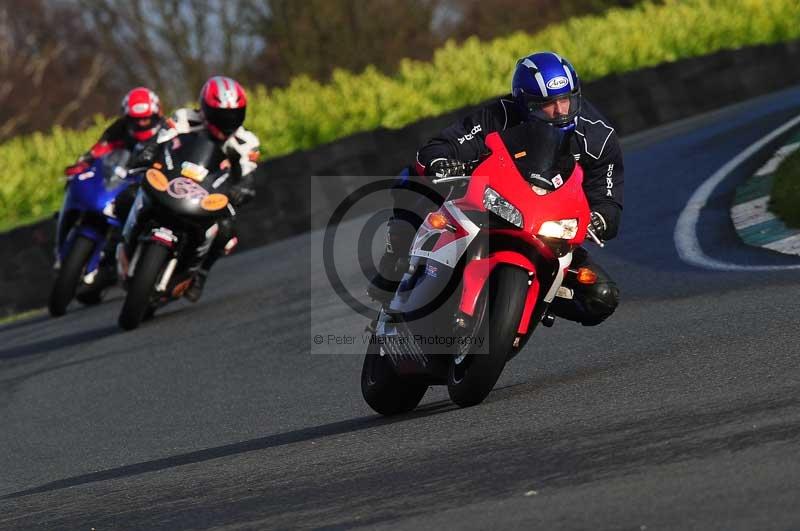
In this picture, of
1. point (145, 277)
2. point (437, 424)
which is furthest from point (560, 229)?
point (145, 277)

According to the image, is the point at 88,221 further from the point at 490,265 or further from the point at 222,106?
the point at 490,265

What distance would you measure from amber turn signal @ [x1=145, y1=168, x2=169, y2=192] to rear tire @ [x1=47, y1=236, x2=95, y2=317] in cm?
164

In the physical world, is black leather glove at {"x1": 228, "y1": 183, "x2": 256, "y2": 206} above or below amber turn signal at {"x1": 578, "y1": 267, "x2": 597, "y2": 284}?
below

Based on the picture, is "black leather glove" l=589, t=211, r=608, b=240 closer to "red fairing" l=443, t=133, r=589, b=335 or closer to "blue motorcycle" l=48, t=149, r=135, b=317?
"red fairing" l=443, t=133, r=589, b=335

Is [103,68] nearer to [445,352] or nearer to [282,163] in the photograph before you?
[282,163]

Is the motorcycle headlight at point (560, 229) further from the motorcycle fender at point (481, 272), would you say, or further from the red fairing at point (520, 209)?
the motorcycle fender at point (481, 272)

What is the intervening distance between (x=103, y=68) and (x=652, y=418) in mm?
44139

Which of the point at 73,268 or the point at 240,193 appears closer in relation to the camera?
the point at 240,193

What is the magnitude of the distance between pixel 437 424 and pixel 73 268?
7.51 meters

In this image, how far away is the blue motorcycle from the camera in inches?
547

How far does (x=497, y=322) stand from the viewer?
22.1 ft


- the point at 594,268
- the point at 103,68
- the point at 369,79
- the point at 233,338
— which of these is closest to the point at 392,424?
the point at 594,268

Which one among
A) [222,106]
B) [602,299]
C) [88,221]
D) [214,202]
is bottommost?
[88,221]

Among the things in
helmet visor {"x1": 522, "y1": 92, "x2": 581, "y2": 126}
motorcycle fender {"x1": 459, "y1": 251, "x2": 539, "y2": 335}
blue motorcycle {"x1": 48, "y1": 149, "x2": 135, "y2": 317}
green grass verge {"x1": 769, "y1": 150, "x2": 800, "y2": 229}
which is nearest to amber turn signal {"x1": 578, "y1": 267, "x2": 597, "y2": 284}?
motorcycle fender {"x1": 459, "y1": 251, "x2": 539, "y2": 335}
